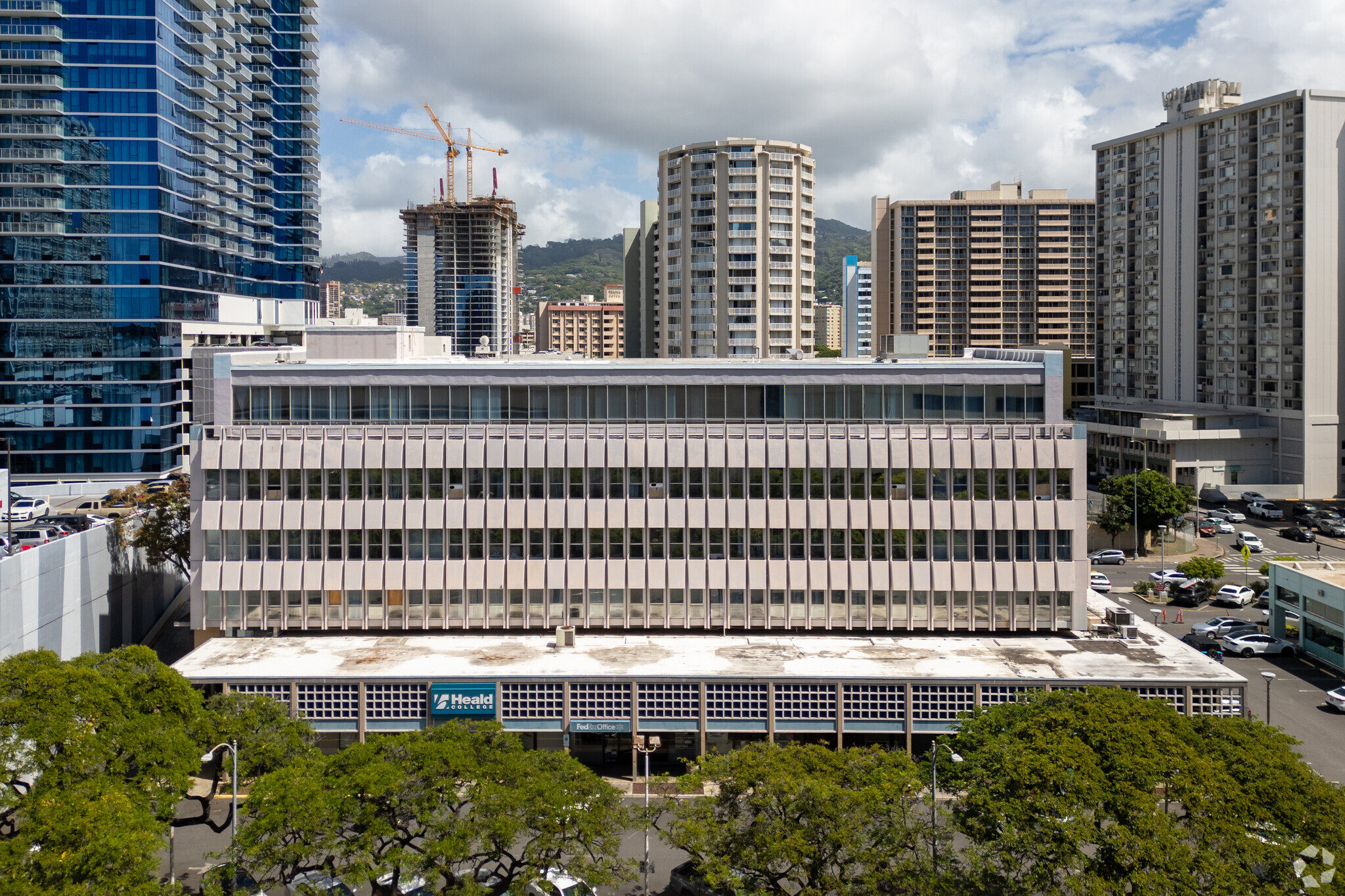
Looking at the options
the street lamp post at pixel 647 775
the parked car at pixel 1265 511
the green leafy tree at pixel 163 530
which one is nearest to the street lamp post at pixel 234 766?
the street lamp post at pixel 647 775

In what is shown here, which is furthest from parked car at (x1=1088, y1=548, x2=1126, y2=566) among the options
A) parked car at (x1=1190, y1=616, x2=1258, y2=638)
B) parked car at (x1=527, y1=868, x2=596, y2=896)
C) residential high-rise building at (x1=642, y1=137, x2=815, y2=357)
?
parked car at (x1=527, y1=868, x2=596, y2=896)

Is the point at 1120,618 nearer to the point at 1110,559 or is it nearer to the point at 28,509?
the point at 1110,559

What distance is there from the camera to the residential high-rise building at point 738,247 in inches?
5497

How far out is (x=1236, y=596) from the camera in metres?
88.8

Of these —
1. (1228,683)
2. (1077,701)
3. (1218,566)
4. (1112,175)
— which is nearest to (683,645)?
(1077,701)

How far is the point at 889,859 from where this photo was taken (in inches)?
1421

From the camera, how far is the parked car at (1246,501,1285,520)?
12475 centimetres

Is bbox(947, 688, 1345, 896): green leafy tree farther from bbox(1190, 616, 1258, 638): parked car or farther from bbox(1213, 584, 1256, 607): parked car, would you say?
bbox(1213, 584, 1256, 607): parked car

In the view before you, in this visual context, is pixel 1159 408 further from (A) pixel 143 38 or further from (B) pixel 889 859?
(A) pixel 143 38

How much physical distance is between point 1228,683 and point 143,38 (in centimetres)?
13206

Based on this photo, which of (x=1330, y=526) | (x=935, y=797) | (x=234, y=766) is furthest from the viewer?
(x=1330, y=526)

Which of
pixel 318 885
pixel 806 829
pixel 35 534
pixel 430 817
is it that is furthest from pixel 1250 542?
pixel 35 534

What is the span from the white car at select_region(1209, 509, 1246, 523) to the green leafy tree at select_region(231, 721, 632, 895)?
109m

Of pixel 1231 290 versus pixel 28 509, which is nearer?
pixel 28 509
